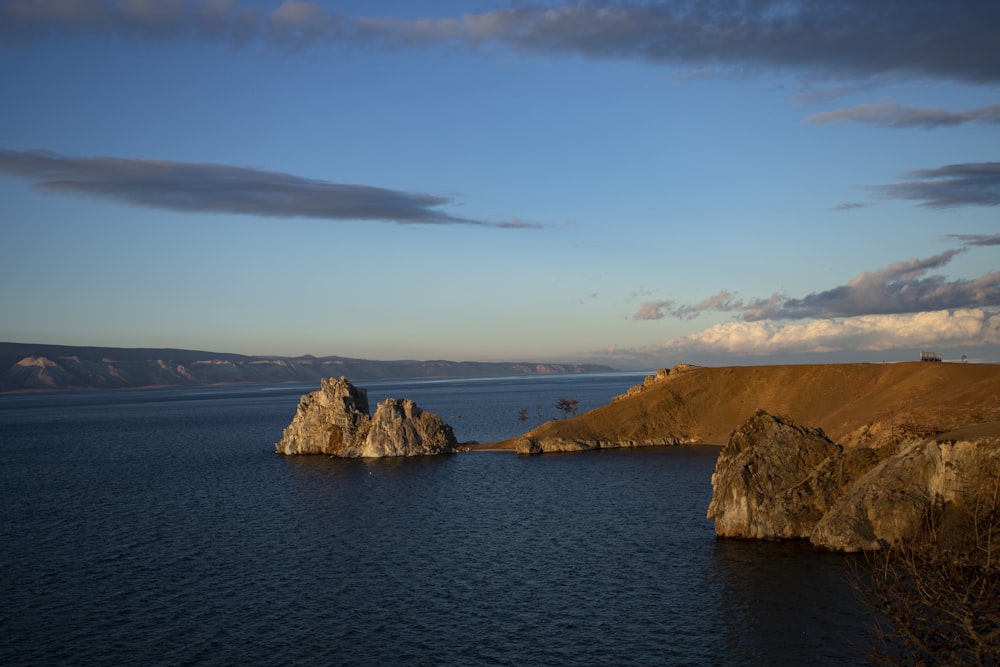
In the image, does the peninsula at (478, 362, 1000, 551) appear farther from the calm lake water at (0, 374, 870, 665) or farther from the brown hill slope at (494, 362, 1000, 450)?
the calm lake water at (0, 374, 870, 665)

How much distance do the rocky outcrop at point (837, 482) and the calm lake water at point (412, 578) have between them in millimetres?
2991

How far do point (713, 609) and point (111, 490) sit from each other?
84.7 m

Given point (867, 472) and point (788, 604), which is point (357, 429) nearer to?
point (867, 472)

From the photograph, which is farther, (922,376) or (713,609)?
(922,376)

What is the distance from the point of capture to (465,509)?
282 ft

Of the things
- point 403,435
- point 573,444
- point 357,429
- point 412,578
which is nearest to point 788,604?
point 412,578

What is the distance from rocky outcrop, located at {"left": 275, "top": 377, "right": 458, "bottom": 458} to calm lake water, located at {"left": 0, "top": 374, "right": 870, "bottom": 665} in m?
31.7

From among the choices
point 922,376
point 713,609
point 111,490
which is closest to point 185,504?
point 111,490

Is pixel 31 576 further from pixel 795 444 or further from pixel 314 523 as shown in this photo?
pixel 795 444

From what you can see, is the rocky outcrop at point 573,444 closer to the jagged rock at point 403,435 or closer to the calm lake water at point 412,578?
the jagged rock at point 403,435

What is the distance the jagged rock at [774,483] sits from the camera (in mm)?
66938

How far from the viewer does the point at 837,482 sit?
221ft

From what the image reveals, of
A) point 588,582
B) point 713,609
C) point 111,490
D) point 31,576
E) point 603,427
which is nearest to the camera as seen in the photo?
point 713,609

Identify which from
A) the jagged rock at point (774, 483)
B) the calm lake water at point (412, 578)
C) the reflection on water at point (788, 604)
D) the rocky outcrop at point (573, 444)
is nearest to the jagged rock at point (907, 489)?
the reflection on water at point (788, 604)
